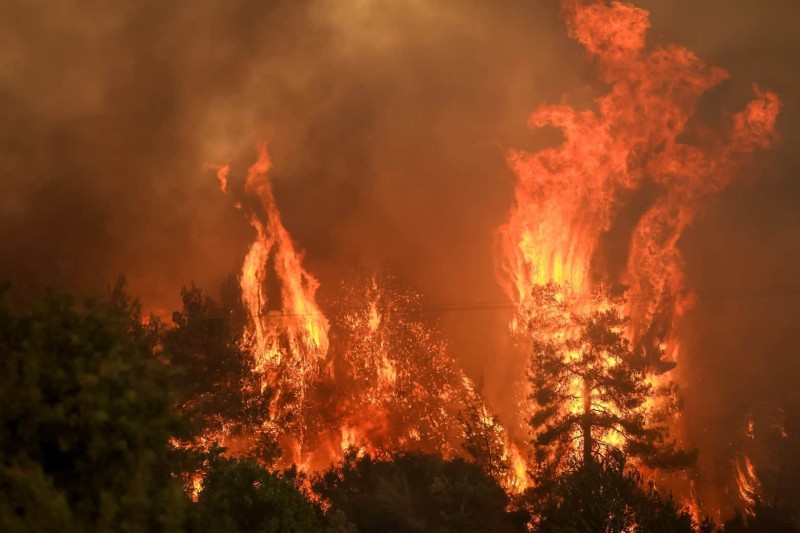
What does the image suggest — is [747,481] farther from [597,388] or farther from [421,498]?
[421,498]

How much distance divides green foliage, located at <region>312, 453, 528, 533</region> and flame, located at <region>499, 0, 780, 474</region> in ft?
76.4

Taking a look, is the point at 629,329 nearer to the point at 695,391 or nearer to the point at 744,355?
the point at 695,391

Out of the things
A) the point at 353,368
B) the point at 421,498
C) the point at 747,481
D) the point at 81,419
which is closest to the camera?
the point at 81,419

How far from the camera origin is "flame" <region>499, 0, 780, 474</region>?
44.7 m

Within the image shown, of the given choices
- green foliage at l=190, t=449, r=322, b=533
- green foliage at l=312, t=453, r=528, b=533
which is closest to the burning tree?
green foliage at l=312, t=453, r=528, b=533

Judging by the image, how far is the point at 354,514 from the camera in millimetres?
19125

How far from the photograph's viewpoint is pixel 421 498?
2031 centimetres

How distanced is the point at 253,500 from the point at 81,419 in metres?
6.27

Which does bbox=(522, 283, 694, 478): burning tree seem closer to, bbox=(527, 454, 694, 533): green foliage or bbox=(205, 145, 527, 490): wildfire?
bbox=(527, 454, 694, 533): green foliage

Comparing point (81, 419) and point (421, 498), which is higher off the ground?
point (421, 498)

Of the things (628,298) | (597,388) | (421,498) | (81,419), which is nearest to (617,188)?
(628,298)

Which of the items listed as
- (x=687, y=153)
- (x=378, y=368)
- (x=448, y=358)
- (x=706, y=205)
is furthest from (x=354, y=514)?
(x=706, y=205)

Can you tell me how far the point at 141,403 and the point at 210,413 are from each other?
19.0 metres

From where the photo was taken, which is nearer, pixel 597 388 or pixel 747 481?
pixel 597 388
